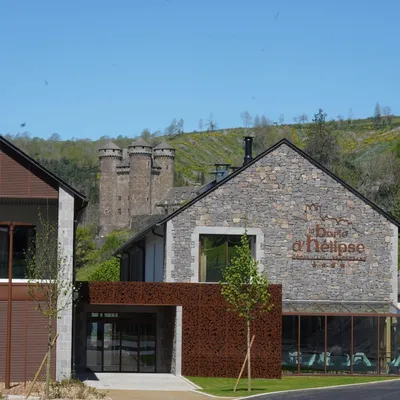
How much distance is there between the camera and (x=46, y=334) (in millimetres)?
29578

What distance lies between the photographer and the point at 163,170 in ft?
496

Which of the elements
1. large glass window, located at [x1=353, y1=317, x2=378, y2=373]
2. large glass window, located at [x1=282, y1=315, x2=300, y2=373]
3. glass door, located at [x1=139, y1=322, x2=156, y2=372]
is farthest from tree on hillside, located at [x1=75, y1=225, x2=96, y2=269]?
large glass window, located at [x1=353, y1=317, x2=378, y2=373]

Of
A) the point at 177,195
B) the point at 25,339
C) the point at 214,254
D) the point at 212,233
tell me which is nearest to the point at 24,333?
the point at 25,339

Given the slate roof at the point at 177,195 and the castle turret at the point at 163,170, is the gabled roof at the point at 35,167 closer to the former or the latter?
the slate roof at the point at 177,195

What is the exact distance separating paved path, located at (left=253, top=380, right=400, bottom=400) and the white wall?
35.0 feet

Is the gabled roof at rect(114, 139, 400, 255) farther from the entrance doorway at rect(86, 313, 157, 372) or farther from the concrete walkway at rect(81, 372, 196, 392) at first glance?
the concrete walkway at rect(81, 372, 196, 392)

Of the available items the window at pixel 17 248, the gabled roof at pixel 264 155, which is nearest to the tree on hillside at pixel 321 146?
the gabled roof at pixel 264 155

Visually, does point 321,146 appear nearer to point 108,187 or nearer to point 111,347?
point 108,187

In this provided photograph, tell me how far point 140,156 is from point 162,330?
11113 cm

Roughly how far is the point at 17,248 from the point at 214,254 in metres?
8.90

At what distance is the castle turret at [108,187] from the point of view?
478ft

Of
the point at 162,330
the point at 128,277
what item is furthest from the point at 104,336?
the point at 128,277

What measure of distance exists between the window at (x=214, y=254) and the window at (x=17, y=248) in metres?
8.13

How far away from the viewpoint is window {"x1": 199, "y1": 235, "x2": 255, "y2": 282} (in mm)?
36219
